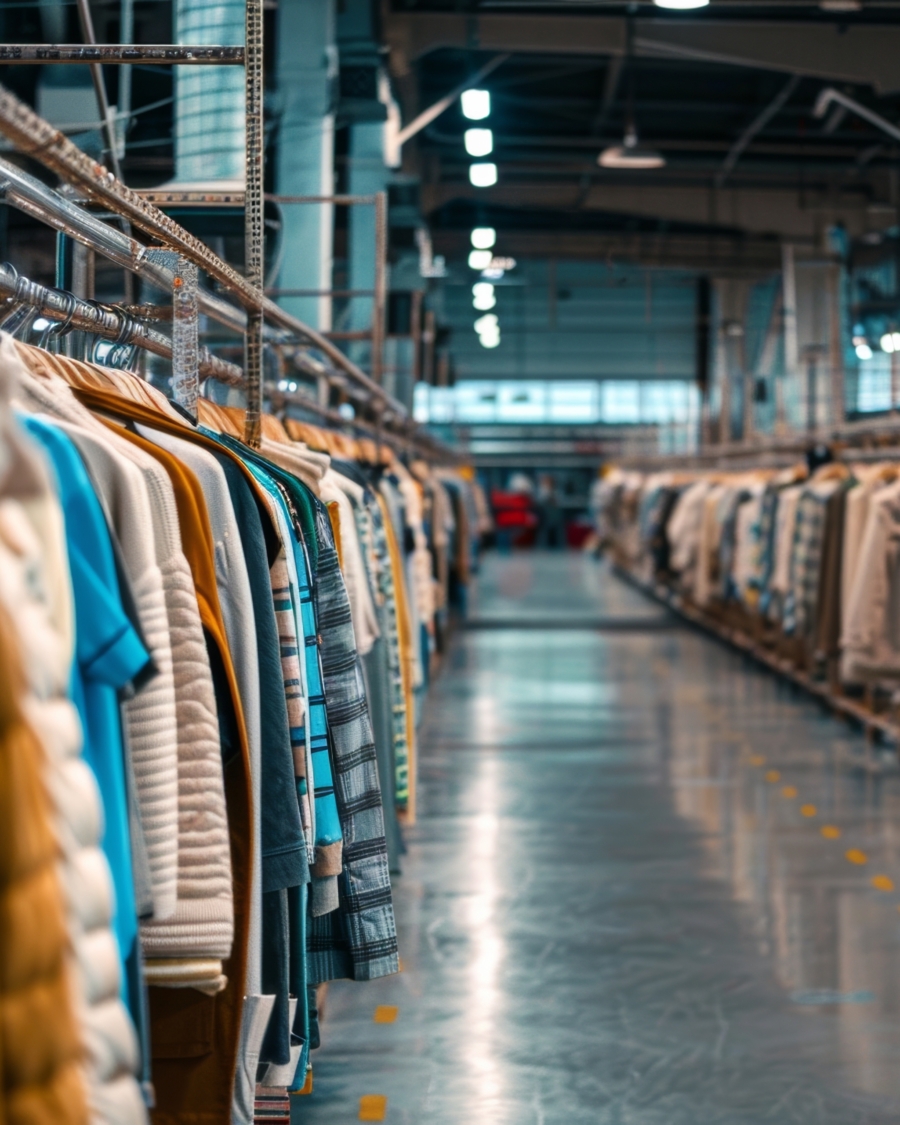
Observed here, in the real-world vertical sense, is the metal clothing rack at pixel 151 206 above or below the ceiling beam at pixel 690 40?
below

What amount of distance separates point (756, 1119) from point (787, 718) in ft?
20.4

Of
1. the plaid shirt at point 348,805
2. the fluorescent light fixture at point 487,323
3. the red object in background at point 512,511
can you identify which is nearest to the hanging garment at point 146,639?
the plaid shirt at point 348,805

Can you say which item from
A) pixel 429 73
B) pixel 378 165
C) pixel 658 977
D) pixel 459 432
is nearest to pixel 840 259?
pixel 429 73

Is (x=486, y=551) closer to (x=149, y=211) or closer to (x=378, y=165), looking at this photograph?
(x=378, y=165)

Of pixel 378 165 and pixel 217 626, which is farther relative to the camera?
pixel 378 165

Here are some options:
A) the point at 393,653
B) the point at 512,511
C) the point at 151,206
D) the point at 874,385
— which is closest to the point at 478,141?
the point at 874,385

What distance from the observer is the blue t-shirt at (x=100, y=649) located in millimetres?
1475

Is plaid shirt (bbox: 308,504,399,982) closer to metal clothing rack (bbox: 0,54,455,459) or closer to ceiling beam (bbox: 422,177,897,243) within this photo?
metal clothing rack (bbox: 0,54,455,459)

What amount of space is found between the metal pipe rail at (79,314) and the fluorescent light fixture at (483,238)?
1575 centimetres

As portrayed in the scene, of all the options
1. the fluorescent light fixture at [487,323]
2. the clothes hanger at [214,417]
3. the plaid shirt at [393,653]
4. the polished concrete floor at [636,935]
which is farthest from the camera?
the fluorescent light fixture at [487,323]

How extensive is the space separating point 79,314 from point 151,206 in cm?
27

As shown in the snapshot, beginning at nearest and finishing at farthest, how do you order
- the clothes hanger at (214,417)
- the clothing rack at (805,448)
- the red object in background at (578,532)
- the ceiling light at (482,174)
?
the clothes hanger at (214,417) → the clothing rack at (805,448) → the ceiling light at (482,174) → the red object in background at (578,532)

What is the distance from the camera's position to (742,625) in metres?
13.2

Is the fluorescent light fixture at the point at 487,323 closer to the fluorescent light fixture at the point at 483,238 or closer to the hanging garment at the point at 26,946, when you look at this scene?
the fluorescent light fixture at the point at 483,238
